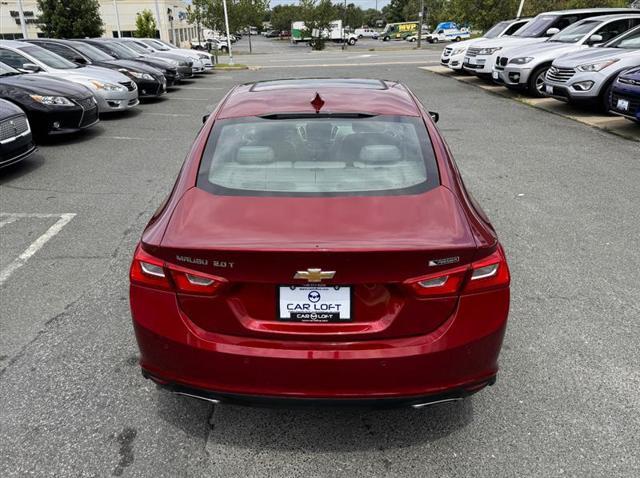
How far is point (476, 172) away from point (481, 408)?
5.20 metres

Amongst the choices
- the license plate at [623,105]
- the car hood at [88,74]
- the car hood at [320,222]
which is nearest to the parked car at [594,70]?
the license plate at [623,105]

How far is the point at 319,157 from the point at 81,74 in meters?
10.6

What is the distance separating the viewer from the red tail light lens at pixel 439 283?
213 centimetres

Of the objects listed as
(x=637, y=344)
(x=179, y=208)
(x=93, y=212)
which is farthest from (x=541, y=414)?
(x=93, y=212)

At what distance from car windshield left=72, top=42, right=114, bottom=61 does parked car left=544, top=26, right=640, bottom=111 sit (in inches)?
453

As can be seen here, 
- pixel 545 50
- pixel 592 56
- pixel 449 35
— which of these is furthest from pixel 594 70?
pixel 449 35

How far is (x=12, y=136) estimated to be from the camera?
703 cm

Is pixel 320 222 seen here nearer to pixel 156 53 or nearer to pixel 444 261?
pixel 444 261

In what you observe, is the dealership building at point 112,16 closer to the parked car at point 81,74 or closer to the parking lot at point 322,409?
the parked car at point 81,74

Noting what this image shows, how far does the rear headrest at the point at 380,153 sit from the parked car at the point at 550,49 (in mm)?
11405

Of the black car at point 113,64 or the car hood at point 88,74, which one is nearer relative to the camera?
the car hood at point 88,74

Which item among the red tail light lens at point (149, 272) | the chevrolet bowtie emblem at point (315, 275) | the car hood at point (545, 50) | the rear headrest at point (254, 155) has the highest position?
the rear headrest at point (254, 155)

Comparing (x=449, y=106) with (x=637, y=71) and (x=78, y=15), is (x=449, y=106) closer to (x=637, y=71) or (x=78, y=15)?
(x=637, y=71)

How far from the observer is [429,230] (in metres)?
2.20
